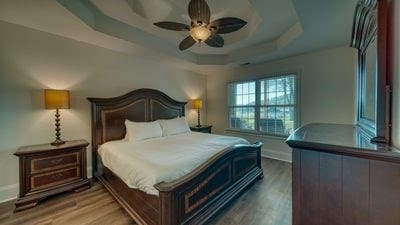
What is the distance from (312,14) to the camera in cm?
219

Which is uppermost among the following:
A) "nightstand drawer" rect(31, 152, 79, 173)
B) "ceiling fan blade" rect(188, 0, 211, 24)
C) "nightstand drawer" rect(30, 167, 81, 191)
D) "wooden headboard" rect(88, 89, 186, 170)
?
"ceiling fan blade" rect(188, 0, 211, 24)

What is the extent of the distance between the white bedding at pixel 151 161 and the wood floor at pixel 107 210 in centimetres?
46

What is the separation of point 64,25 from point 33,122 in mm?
1499

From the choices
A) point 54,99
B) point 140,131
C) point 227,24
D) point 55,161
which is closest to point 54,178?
point 55,161

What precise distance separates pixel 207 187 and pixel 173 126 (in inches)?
78.6

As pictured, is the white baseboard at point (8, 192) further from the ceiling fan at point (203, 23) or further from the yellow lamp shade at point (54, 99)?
the ceiling fan at point (203, 23)

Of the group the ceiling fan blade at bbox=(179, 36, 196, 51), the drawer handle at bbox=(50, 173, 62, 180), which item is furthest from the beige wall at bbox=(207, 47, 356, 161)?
the drawer handle at bbox=(50, 173, 62, 180)

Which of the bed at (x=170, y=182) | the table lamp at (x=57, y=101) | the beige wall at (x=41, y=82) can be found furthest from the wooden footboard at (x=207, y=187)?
the beige wall at (x=41, y=82)

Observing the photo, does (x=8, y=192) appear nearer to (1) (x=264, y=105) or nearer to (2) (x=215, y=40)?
(2) (x=215, y=40)

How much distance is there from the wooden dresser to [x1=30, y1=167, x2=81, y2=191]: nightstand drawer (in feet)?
9.69

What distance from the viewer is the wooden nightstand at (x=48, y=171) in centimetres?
230

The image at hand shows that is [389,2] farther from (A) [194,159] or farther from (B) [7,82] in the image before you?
(B) [7,82]

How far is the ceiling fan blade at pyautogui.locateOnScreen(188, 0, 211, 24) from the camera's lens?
1891 mm

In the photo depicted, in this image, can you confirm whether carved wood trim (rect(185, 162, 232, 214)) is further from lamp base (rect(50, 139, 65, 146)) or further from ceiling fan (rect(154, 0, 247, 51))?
lamp base (rect(50, 139, 65, 146))
